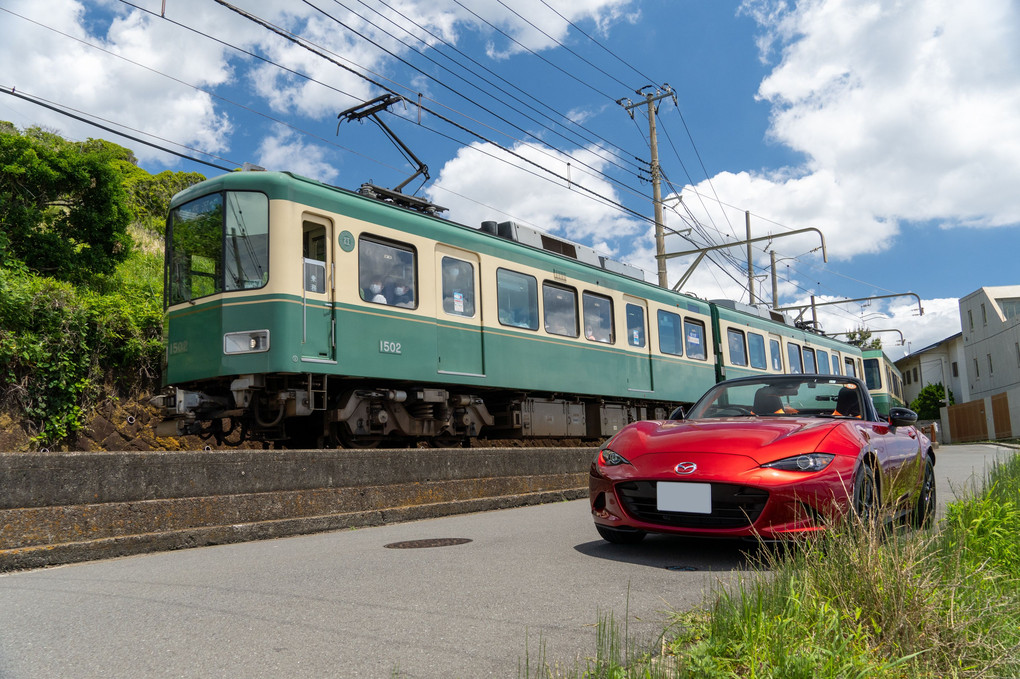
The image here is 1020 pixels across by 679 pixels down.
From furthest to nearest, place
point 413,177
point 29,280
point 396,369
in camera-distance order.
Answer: point 29,280
point 413,177
point 396,369

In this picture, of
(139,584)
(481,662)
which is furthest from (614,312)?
(481,662)

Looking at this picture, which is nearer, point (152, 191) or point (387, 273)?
point (387, 273)

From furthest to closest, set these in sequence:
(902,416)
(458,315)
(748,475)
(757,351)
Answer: (757,351) < (458,315) < (902,416) < (748,475)

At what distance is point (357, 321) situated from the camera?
9.33 meters

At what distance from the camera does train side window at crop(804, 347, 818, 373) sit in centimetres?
2336

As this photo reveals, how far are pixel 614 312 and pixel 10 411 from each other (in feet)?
33.7

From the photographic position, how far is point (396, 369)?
9766mm

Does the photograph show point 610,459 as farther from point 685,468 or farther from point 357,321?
point 357,321

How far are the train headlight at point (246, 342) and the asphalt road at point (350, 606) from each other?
10.0 ft

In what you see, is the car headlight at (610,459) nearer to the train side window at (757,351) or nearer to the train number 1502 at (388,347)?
the train number 1502 at (388,347)

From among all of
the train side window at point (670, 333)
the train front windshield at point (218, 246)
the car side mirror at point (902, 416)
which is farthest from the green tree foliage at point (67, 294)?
the car side mirror at point (902, 416)

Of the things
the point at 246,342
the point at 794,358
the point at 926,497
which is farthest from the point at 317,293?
the point at 794,358

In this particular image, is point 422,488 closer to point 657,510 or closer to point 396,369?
point 396,369

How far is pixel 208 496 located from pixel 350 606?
3118 mm
